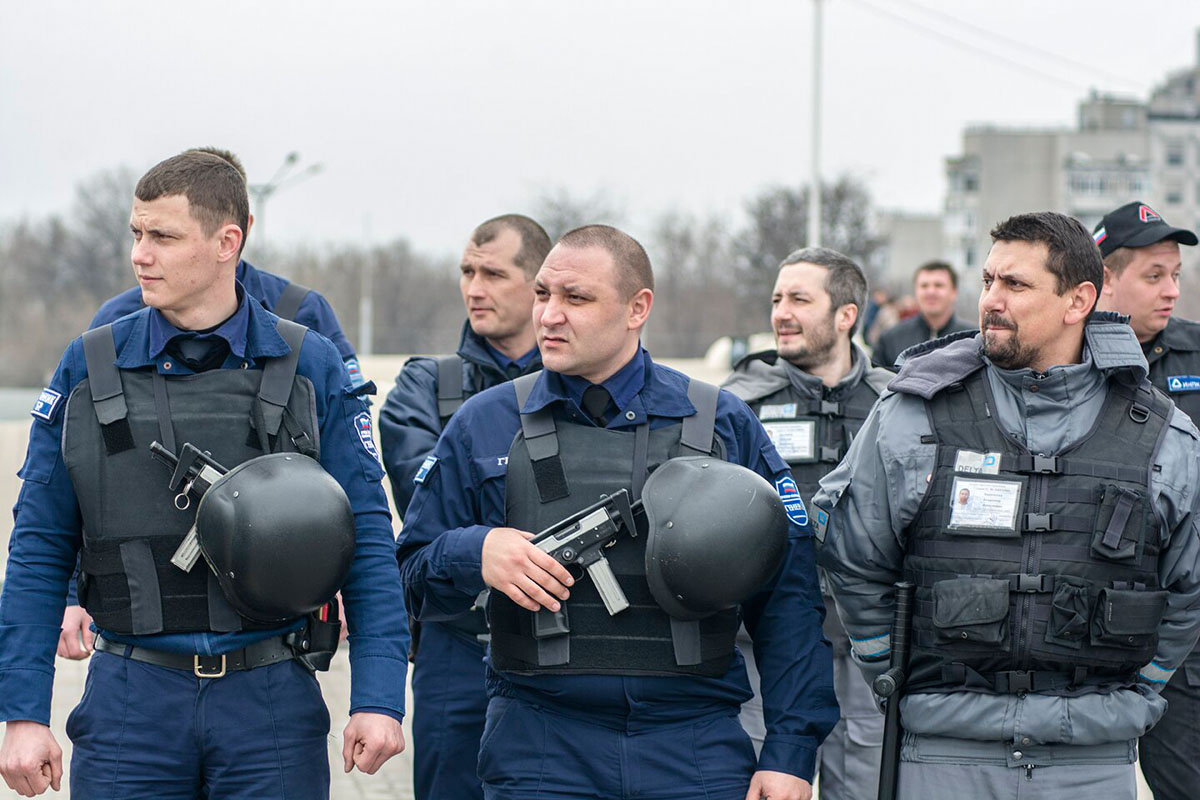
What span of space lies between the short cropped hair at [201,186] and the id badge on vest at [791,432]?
231 centimetres

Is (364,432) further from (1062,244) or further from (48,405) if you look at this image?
(1062,244)

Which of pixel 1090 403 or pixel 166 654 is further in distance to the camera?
pixel 1090 403

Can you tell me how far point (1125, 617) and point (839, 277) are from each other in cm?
246

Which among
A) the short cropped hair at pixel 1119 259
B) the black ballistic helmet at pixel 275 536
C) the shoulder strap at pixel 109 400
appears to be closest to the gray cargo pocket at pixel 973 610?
the black ballistic helmet at pixel 275 536

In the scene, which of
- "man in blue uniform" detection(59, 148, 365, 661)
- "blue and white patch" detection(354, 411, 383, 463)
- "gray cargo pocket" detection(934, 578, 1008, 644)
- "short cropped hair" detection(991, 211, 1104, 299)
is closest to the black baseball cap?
"short cropped hair" detection(991, 211, 1104, 299)

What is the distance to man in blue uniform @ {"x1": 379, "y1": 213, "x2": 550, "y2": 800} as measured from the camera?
4.66 m

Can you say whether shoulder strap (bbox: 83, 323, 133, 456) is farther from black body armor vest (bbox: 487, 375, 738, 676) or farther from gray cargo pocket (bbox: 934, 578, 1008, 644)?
gray cargo pocket (bbox: 934, 578, 1008, 644)

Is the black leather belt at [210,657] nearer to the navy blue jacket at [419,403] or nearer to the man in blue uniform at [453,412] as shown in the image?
the man in blue uniform at [453,412]

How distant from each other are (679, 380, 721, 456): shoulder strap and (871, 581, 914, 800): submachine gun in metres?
0.64

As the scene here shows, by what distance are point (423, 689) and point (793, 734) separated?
1.74 metres

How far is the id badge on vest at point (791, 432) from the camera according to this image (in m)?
5.14

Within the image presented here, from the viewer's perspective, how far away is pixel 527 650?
332 cm

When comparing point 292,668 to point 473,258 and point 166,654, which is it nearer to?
point 166,654

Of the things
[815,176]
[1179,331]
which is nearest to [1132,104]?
[815,176]
